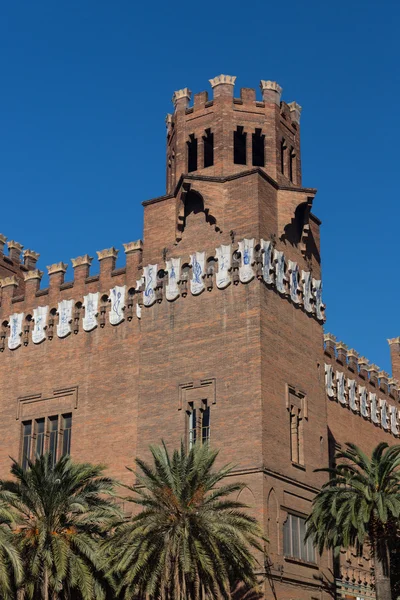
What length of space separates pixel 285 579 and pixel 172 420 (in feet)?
19.9

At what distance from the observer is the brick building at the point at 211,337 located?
3022 centimetres

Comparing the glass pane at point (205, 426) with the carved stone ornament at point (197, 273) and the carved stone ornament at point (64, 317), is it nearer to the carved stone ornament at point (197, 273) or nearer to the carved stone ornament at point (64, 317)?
the carved stone ornament at point (197, 273)

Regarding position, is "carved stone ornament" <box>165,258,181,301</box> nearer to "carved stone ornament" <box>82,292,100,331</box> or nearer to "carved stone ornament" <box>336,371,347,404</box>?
"carved stone ornament" <box>82,292,100,331</box>

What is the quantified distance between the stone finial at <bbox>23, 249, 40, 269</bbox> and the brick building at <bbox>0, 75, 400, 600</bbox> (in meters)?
4.64

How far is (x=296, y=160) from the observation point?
118 feet

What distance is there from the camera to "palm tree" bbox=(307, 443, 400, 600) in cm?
2752

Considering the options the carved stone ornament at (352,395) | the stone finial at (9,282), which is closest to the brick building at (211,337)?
the stone finial at (9,282)

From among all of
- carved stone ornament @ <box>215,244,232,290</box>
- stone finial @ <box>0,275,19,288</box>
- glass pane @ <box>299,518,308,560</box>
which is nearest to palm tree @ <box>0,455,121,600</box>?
glass pane @ <box>299,518,308,560</box>

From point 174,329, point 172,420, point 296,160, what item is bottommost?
point 172,420

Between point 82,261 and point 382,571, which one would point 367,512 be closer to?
point 382,571

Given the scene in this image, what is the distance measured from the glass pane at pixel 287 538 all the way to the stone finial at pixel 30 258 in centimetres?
1821

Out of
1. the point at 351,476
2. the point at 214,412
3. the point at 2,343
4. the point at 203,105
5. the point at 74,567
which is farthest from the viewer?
the point at 2,343

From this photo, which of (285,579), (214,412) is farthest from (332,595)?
(214,412)

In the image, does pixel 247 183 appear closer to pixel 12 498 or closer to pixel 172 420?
pixel 172 420
